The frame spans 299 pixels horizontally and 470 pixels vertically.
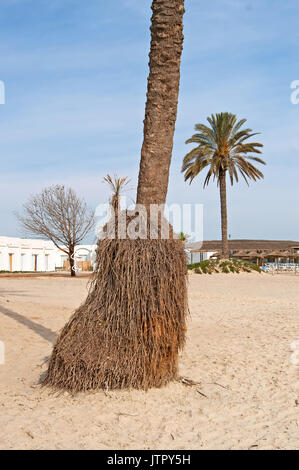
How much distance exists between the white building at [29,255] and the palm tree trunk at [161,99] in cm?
3282

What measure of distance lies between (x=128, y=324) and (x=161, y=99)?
2661 millimetres

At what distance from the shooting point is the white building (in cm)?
4166

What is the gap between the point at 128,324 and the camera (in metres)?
5.00

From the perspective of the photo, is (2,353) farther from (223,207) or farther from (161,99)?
(223,207)

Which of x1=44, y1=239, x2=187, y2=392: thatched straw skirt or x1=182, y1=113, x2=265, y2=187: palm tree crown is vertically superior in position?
x1=182, y1=113, x2=265, y2=187: palm tree crown

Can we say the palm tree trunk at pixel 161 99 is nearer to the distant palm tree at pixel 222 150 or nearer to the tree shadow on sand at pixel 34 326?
the tree shadow on sand at pixel 34 326

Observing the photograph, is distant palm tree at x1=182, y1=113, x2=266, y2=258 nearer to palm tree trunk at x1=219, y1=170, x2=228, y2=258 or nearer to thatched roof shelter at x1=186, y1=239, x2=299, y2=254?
palm tree trunk at x1=219, y1=170, x2=228, y2=258

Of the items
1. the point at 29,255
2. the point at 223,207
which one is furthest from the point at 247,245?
the point at 223,207

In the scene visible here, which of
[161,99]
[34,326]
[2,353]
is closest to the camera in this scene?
[161,99]

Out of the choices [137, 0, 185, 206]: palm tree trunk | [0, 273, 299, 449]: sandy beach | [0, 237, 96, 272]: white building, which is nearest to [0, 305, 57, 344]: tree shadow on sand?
[0, 273, 299, 449]: sandy beach

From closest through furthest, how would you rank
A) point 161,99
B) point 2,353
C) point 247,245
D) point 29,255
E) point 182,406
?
point 182,406, point 161,99, point 2,353, point 29,255, point 247,245

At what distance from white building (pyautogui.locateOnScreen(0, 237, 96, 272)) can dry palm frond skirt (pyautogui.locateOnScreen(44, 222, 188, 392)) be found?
3310 centimetres

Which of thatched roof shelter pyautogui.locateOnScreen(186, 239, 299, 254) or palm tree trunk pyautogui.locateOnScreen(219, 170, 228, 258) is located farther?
thatched roof shelter pyautogui.locateOnScreen(186, 239, 299, 254)

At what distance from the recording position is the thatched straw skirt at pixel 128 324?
16.2 feet
